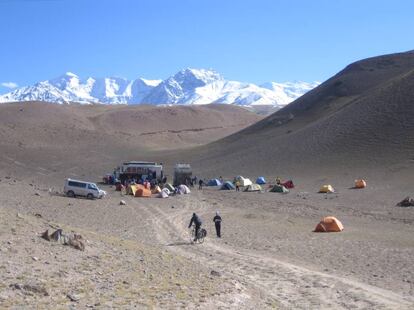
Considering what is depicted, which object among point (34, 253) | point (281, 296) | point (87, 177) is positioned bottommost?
point (281, 296)

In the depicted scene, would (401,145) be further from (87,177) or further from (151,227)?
(151,227)

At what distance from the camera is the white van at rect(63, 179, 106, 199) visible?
139 ft

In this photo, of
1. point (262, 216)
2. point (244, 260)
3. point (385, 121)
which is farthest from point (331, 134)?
point (244, 260)

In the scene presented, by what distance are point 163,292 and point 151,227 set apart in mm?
15671

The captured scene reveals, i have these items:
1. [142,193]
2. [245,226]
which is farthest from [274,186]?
[245,226]

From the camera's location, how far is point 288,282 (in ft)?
49.2

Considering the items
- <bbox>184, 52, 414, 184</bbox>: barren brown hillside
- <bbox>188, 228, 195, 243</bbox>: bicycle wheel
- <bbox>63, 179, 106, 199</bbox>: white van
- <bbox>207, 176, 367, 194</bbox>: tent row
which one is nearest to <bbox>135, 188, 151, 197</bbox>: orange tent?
<bbox>63, 179, 106, 199</bbox>: white van

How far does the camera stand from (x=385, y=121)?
7575cm

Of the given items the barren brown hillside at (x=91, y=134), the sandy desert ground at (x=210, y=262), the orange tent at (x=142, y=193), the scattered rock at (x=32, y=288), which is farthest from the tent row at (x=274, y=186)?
the scattered rock at (x=32, y=288)

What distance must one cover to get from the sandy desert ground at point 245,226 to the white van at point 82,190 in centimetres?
211

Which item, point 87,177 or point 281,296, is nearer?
point 281,296

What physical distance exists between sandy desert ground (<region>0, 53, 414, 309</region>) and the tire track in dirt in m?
0.05

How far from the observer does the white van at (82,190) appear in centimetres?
4231

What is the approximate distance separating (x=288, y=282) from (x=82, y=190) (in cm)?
2952
